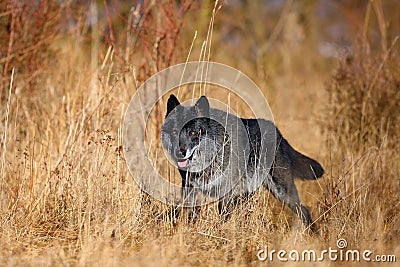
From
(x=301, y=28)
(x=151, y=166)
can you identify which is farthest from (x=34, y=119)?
(x=301, y=28)

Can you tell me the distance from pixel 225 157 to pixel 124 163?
1.08 m

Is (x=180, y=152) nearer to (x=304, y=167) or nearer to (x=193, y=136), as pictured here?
(x=193, y=136)

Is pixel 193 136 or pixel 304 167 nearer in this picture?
pixel 193 136

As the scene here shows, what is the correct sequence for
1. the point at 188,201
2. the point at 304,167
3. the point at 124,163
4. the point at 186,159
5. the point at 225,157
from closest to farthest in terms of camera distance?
the point at 188,201, the point at 186,159, the point at 225,157, the point at 124,163, the point at 304,167

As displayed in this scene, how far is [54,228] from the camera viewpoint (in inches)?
181

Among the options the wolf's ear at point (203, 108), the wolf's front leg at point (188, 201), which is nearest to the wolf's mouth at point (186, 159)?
the wolf's front leg at point (188, 201)

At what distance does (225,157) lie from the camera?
533 cm

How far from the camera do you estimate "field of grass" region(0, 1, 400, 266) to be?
4270mm

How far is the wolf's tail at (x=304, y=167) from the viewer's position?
570 cm

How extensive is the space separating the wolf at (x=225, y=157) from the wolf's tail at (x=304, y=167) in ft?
0.58

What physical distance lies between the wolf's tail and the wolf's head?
91cm

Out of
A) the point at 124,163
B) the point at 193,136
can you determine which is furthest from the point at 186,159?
the point at 124,163

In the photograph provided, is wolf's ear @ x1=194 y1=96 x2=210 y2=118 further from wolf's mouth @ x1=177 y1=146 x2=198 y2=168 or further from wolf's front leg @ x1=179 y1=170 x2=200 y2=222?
wolf's front leg @ x1=179 y1=170 x2=200 y2=222

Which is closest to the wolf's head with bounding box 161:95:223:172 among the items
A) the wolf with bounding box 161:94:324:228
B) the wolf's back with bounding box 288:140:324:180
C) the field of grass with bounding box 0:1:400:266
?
the wolf with bounding box 161:94:324:228
